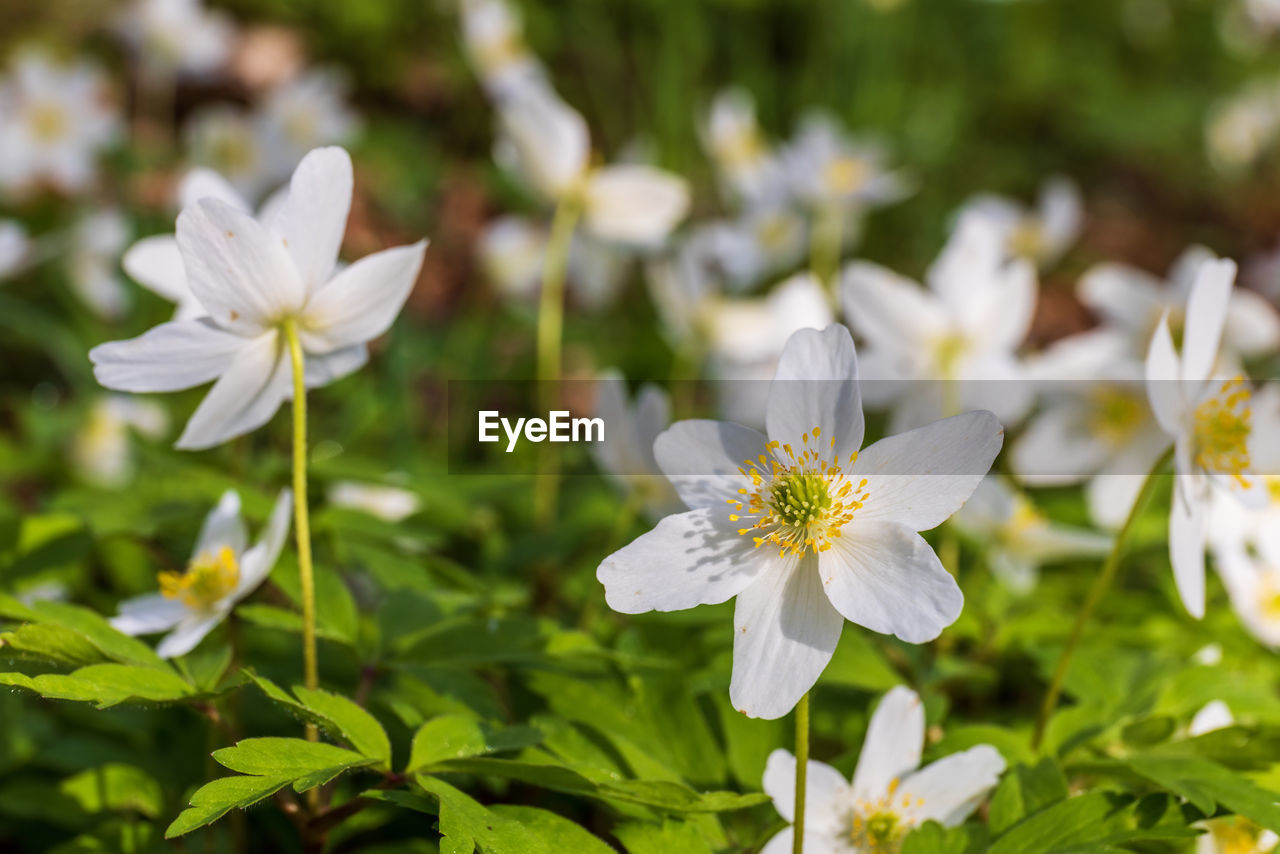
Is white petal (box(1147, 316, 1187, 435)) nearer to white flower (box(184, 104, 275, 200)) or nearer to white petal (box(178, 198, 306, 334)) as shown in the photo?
white petal (box(178, 198, 306, 334))

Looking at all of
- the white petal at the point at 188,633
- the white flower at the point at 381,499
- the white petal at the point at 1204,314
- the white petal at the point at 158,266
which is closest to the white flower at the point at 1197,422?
the white petal at the point at 1204,314

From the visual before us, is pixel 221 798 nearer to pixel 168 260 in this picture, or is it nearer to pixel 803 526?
pixel 803 526

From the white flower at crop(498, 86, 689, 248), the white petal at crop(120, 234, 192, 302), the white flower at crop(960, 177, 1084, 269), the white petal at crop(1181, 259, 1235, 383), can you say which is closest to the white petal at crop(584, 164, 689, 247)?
the white flower at crop(498, 86, 689, 248)

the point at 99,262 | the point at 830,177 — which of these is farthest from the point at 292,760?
the point at 99,262

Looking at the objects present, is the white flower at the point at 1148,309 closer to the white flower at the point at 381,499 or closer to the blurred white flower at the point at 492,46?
the white flower at the point at 381,499

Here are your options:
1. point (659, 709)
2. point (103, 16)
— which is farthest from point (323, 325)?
point (103, 16)

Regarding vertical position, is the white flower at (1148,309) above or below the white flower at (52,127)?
below
